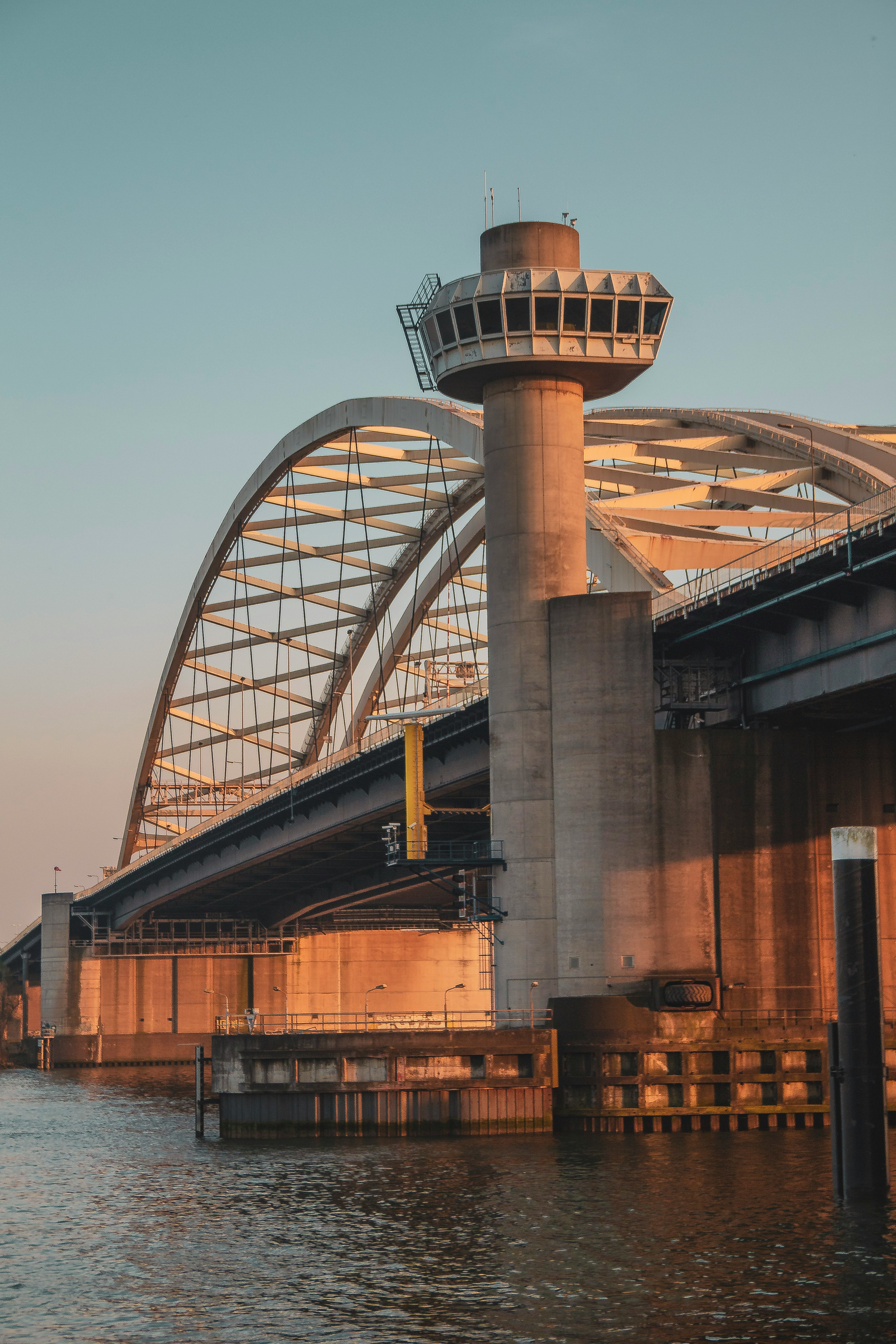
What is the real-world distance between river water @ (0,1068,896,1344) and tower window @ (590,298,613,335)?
89.9ft

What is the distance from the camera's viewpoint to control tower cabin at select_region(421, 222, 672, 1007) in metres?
56.9

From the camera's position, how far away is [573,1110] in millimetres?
54094

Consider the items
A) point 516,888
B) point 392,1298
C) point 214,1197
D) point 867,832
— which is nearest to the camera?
point 392,1298

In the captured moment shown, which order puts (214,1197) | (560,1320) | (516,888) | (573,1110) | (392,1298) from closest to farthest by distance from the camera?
(560,1320), (392,1298), (214,1197), (573,1110), (516,888)

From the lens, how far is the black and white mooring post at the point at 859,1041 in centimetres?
3841

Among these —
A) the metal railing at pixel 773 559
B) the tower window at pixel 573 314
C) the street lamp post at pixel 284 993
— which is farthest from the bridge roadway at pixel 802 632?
the street lamp post at pixel 284 993

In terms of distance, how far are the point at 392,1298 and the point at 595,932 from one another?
2512cm

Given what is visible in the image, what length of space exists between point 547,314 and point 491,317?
6.44 feet

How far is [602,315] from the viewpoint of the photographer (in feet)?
202

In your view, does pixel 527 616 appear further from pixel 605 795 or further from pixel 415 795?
pixel 415 795

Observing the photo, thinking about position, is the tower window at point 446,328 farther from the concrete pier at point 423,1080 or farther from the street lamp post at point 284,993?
the street lamp post at point 284,993

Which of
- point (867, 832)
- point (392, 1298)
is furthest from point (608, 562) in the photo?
point (392, 1298)

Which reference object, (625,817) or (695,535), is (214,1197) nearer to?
(625,817)

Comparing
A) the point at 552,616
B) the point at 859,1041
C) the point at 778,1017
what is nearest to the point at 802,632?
the point at 552,616
